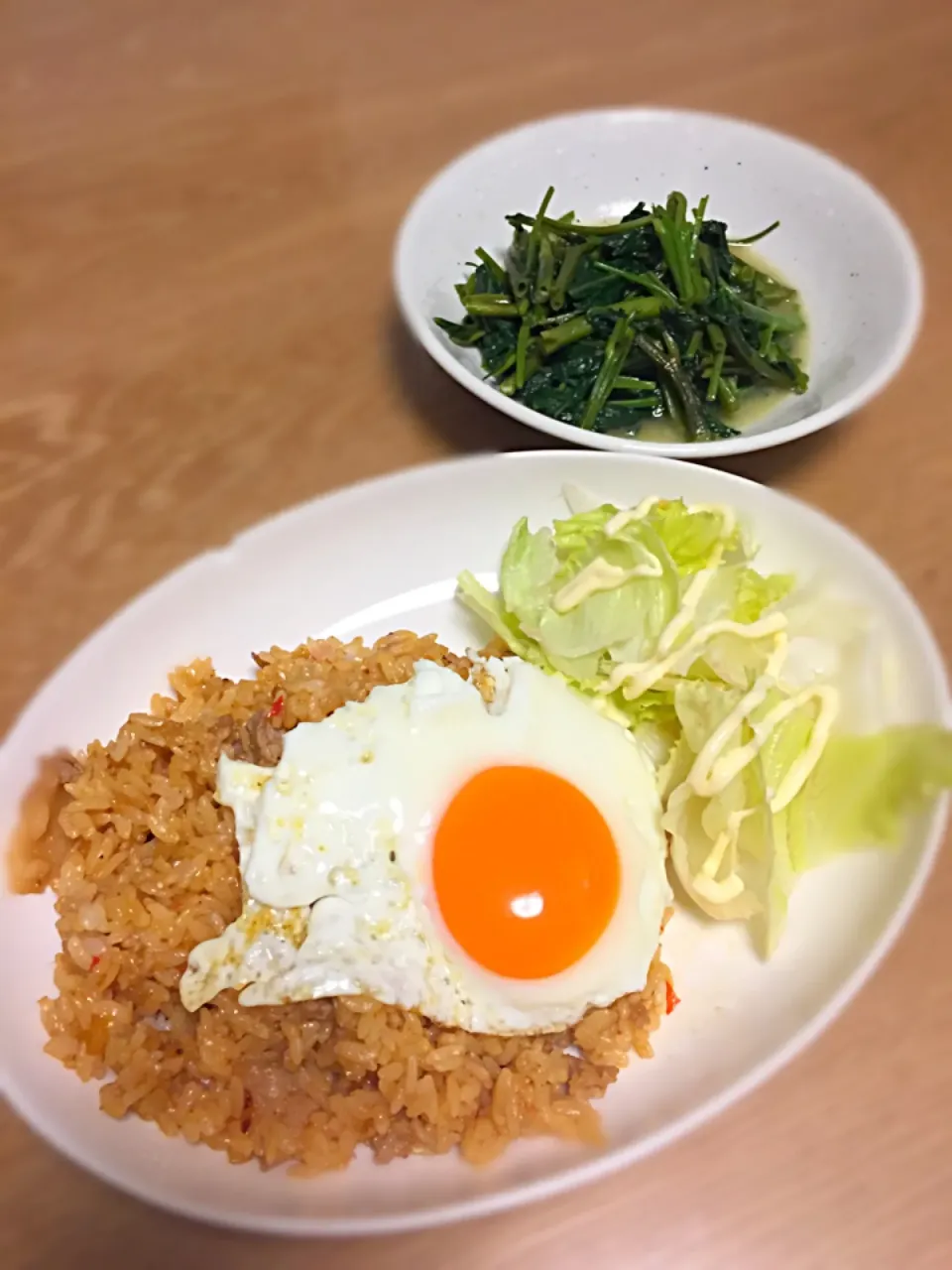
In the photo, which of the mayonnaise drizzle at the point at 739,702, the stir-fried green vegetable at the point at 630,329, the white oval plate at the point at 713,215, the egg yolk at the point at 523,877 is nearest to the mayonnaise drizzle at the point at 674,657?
the mayonnaise drizzle at the point at 739,702

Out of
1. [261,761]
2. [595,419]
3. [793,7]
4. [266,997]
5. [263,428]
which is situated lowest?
[266,997]

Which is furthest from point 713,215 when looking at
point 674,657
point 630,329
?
point 674,657

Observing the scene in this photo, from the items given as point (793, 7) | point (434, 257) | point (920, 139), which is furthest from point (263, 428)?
point (793, 7)

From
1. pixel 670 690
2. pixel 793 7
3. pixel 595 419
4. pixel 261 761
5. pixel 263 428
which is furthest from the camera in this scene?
pixel 793 7

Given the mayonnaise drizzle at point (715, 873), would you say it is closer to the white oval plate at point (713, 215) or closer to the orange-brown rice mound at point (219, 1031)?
the orange-brown rice mound at point (219, 1031)

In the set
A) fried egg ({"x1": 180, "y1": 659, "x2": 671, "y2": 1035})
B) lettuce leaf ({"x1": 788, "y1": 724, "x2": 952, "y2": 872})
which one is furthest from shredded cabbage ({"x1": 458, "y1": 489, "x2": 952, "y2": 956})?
fried egg ({"x1": 180, "y1": 659, "x2": 671, "y2": 1035})

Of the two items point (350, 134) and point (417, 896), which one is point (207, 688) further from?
point (350, 134)

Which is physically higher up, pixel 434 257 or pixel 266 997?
pixel 434 257

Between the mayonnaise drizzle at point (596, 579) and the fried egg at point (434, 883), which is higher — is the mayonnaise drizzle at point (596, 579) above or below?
above
